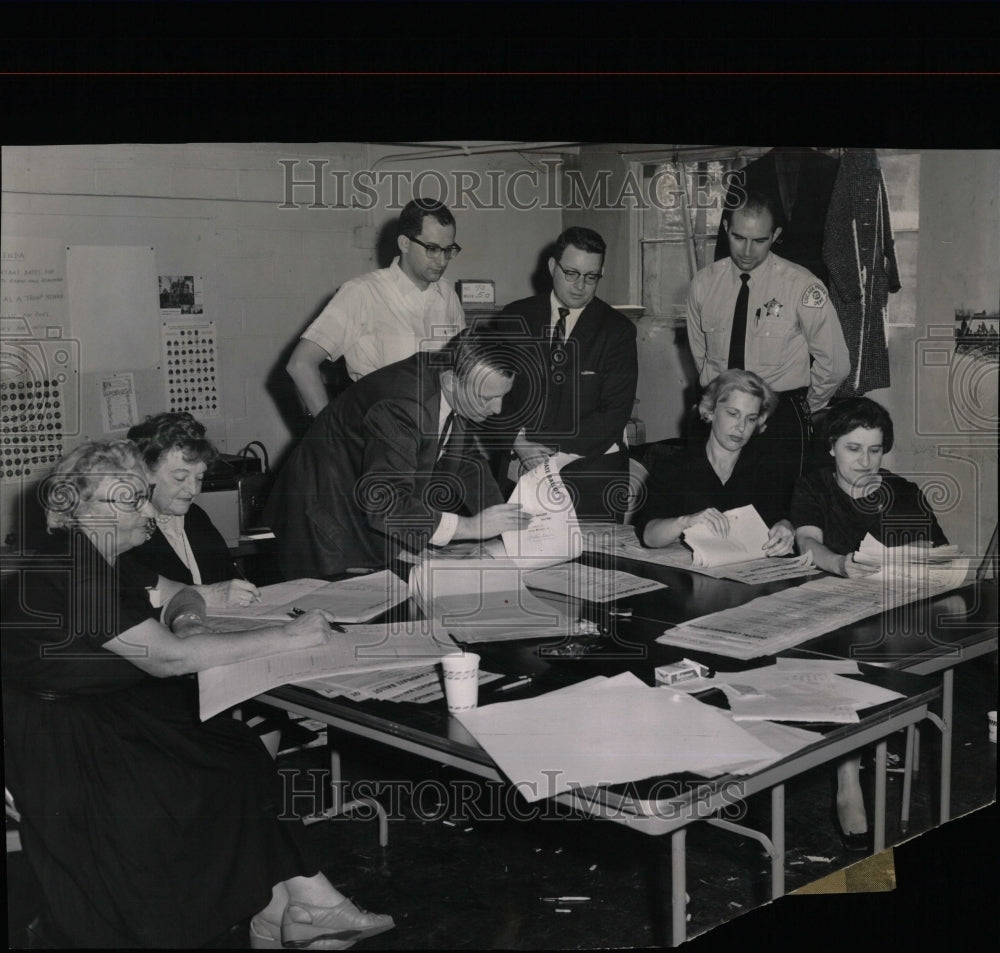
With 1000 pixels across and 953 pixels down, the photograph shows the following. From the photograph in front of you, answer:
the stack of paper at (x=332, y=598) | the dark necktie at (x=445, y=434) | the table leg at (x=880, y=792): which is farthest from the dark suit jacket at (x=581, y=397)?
the table leg at (x=880, y=792)

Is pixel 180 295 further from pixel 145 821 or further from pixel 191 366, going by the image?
pixel 145 821

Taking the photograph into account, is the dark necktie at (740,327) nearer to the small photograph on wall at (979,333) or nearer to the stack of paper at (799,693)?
the small photograph on wall at (979,333)

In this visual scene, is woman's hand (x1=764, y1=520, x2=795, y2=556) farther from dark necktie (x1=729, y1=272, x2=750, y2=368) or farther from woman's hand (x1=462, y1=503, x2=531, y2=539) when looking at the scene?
woman's hand (x1=462, y1=503, x2=531, y2=539)

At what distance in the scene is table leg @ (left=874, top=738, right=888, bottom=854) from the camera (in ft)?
7.55

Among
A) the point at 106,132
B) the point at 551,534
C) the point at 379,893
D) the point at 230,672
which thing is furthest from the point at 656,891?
the point at 106,132

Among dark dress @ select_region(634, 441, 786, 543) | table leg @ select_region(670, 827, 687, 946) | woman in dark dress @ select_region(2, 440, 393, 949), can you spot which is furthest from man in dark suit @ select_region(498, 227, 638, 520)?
table leg @ select_region(670, 827, 687, 946)

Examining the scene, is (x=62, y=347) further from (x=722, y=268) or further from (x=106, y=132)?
(x=722, y=268)

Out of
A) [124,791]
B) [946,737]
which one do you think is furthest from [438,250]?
[946,737]

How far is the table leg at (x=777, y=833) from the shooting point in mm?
2003

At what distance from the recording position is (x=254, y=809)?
2.14m

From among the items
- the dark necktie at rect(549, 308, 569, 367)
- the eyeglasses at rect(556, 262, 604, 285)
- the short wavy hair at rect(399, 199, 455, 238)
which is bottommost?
the dark necktie at rect(549, 308, 569, 367)

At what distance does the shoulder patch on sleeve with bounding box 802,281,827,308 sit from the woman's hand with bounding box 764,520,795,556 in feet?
1.83

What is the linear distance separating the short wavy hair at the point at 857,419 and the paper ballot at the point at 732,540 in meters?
0.28

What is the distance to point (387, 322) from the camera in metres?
2.52
